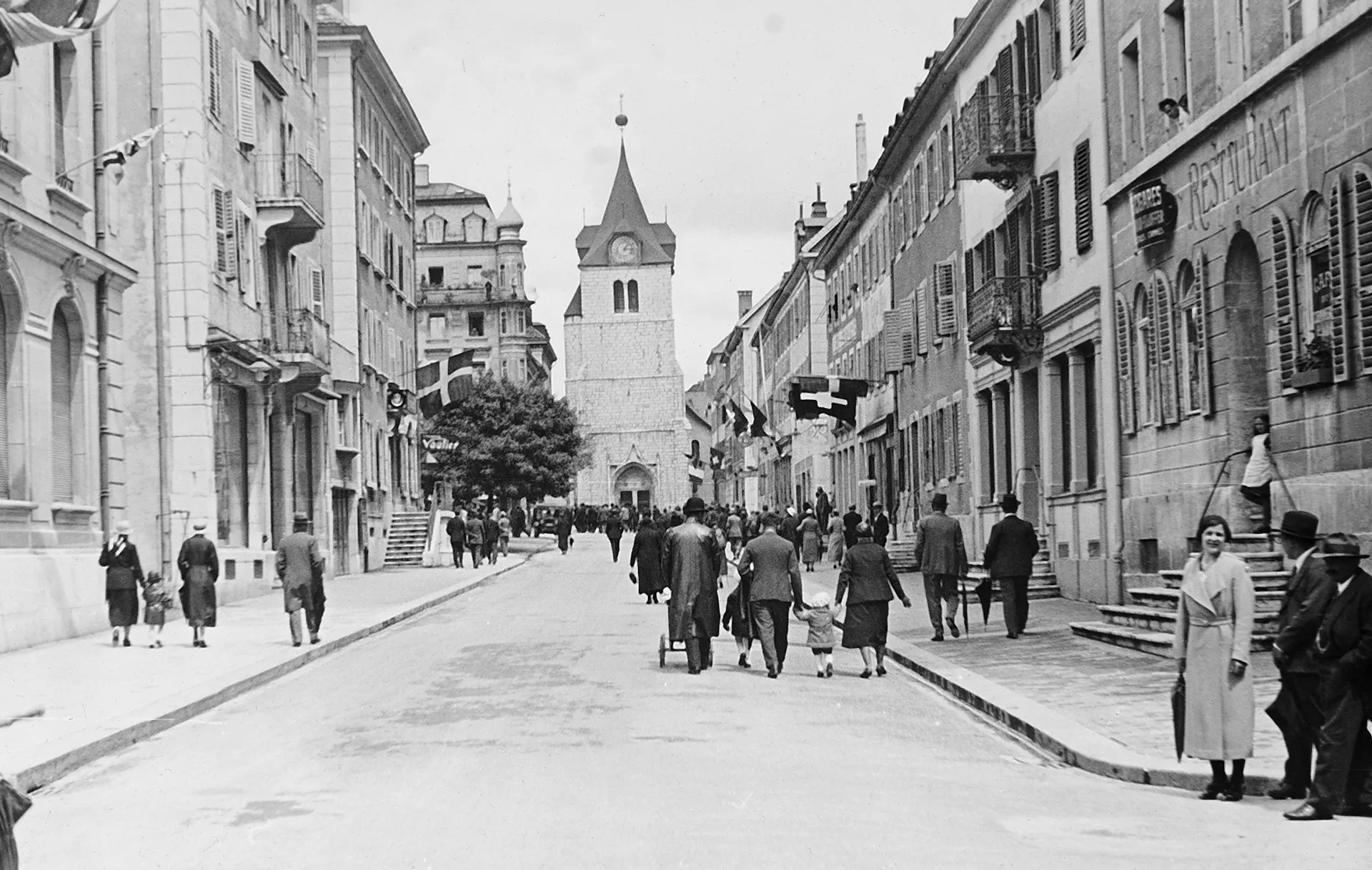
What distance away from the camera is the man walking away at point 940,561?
22297 millimetres

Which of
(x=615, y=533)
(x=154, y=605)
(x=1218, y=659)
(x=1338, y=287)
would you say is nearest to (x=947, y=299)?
(x=615, y=533)

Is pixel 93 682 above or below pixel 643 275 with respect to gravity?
below

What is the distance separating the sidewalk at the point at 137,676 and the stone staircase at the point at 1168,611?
9.22m

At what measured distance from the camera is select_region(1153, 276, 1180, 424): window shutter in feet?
73.6

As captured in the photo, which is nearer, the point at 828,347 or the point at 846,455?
the point at 846,455

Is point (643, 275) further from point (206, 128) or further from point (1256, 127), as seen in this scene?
point (1256, 127)

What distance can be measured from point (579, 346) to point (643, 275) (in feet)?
23.0

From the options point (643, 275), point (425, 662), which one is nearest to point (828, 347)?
point (425, 662)

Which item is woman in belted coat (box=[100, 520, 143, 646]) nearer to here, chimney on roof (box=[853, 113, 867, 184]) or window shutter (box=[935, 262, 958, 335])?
window shutter (box=[935, 262, 958, 335])

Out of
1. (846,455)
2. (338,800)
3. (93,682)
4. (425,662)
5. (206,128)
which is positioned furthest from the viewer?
(846,455)

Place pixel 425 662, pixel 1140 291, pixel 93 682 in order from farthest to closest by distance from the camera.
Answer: pixel 1140 291
pixel 425 662
pixel 93 682

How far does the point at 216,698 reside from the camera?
17.0 meters

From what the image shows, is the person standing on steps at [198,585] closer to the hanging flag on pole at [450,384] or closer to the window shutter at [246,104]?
the window shutter at [246,104]

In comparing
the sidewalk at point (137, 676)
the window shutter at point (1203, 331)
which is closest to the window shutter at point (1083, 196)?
the window shutter at point (1203, 331)
